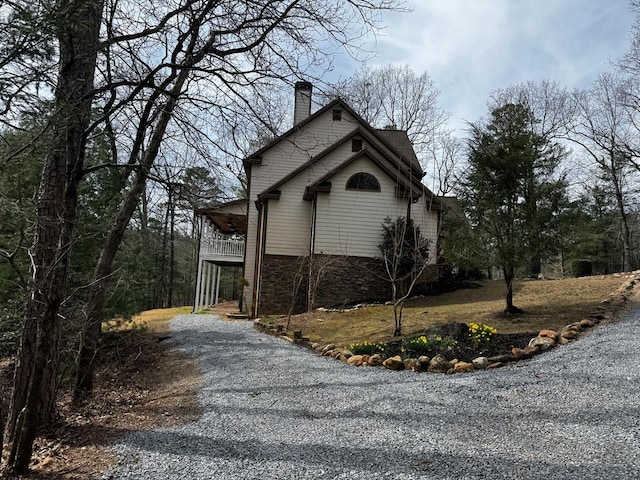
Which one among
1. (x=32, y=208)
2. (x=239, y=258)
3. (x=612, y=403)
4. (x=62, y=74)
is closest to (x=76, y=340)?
(x=32, y=208)

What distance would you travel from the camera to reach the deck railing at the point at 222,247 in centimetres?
1886

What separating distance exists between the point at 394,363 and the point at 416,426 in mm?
2794

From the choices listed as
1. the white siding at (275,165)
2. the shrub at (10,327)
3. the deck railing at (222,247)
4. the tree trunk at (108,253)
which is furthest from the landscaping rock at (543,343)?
the deck railing at (222,247)

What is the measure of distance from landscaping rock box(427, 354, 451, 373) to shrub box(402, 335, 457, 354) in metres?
0.66

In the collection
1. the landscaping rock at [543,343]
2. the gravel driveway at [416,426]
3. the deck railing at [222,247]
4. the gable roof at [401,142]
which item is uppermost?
the gable roof at [401,142]

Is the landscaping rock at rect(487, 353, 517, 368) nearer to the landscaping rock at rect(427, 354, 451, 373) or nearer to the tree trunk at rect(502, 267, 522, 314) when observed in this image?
the landscaping rock at rect(427, 354, 451, 373)

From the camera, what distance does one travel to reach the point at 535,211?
32.2 feet

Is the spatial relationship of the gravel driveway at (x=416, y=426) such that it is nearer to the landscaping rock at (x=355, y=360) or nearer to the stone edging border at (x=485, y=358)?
the stone edging border at (x=485, y=358)

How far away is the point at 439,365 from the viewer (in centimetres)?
671

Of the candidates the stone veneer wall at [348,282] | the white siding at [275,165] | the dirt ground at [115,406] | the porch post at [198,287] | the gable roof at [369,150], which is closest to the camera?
the dirt ground at [115,406]

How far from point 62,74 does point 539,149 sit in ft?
31.2

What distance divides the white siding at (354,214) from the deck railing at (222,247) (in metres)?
5.16

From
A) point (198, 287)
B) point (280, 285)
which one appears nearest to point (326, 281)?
point (280, 285)

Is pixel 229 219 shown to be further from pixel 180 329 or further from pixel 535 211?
pixel 535 211
